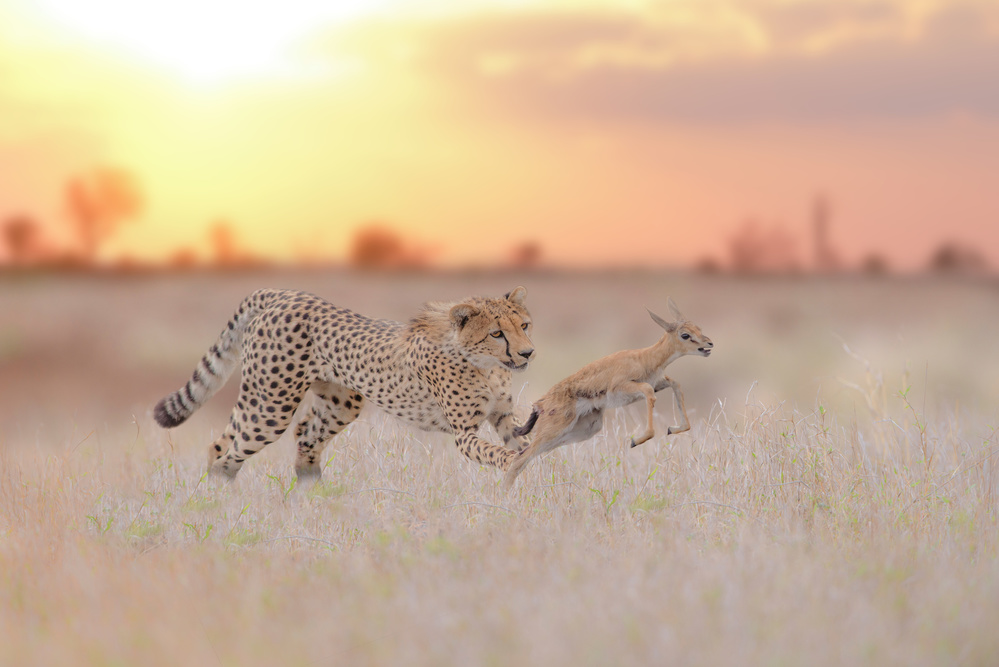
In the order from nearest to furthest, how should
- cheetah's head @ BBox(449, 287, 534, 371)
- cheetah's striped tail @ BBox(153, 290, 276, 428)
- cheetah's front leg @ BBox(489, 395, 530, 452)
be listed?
1. cheetah's head @ BBox(449, 287, 534, 371)
2. cheetah's front leg @ BBox(489, 395, 530, 452)
3. cheetah's striped tail @ BBox(153, 290, 276, 428)

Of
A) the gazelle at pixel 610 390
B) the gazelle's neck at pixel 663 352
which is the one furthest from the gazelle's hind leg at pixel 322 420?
the gazelle's neck at pixel 663 352

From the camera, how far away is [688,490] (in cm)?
584

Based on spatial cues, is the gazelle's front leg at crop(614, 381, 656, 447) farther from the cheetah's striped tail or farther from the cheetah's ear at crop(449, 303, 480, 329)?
the cheetah's striped tail

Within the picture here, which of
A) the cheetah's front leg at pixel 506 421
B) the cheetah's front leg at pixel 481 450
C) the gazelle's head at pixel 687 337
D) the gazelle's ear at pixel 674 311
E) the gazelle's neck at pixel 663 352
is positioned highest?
the gazelle's ear at pixel 674 311

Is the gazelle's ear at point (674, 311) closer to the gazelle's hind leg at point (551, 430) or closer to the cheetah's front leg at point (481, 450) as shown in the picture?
the gazelle's hind leg at point (551, 430)

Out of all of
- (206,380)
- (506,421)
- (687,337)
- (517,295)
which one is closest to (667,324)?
(687,337)

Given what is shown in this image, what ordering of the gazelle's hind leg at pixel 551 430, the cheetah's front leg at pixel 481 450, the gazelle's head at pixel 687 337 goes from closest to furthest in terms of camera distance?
1. the gazelle's head at pixel 687 337
2. the gazelle's hind leg at pixel 551 430
3. the cheetah's front leg at pixel 481 450

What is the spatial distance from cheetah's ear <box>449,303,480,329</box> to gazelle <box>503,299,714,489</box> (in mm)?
650

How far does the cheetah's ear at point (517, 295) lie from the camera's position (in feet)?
17.3

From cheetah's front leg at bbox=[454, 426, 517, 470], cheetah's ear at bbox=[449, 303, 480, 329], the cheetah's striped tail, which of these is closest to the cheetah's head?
cheetah's ear at bbox=[449, 303, 480, 329]

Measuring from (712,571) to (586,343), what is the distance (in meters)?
14.9

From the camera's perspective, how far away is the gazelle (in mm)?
4285

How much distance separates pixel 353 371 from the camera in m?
6.00

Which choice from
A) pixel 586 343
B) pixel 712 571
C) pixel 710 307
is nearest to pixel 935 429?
pixel 712 571
